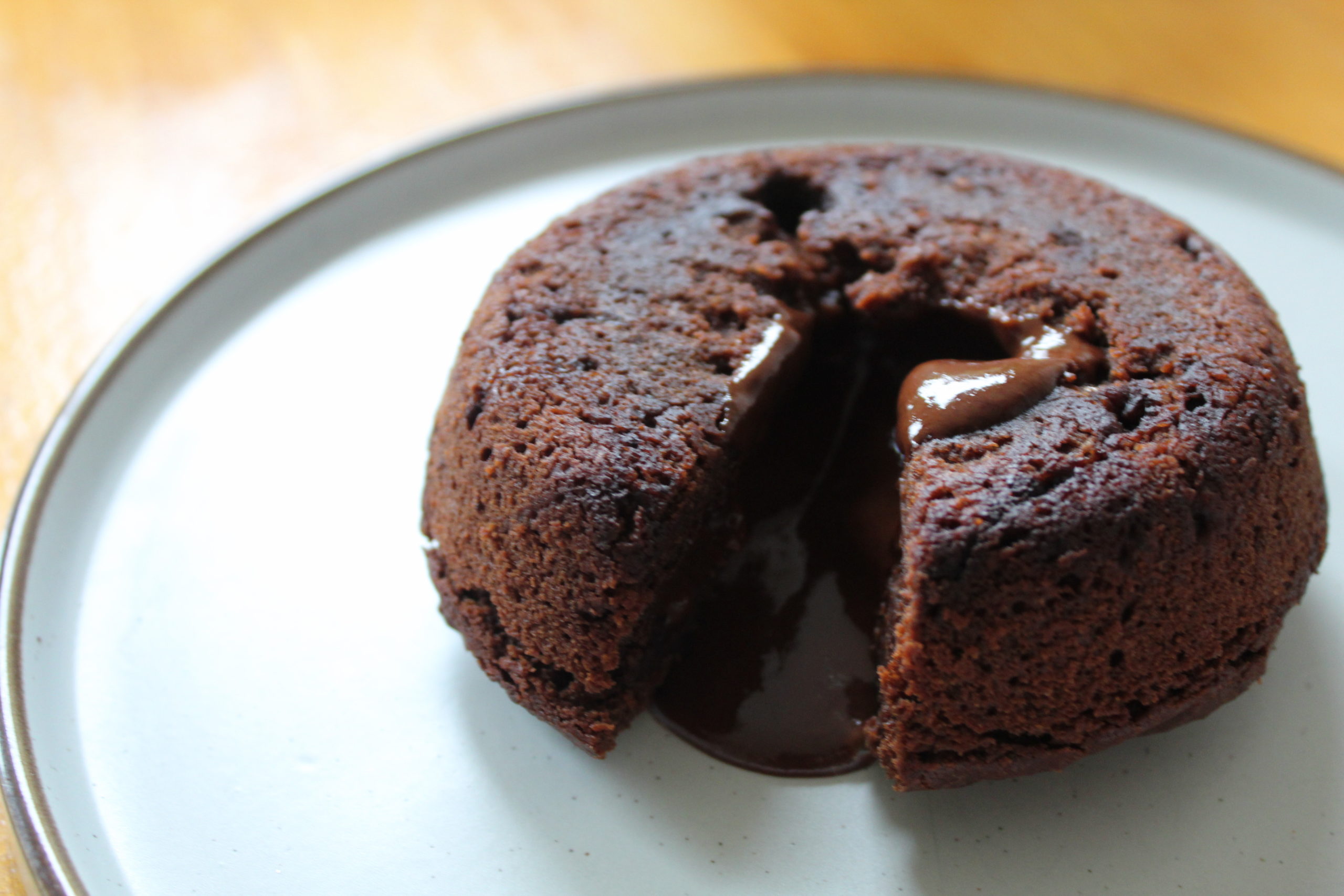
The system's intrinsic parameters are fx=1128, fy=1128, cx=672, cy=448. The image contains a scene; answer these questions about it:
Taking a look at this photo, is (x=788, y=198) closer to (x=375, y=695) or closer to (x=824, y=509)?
(x=824, y=509)

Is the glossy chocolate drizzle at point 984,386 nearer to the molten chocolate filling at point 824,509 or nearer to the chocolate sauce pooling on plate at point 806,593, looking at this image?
the molten chocolate filling at point 824,509

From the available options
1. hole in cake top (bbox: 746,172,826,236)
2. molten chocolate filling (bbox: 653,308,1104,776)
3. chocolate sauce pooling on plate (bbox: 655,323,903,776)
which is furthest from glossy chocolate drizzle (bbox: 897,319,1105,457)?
hole in cake top (bbox: 746,172,826,236)

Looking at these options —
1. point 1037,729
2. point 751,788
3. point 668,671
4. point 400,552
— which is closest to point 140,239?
point 400,552

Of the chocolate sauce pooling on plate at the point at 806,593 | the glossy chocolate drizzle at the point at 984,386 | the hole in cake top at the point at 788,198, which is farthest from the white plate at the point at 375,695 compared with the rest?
the hole in cake top at the point at 788,198

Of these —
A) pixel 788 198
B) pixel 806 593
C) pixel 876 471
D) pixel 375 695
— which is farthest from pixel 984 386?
pixel 375 695

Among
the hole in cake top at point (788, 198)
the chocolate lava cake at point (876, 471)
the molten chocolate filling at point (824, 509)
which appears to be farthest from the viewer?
the hole in cake top at point (788, 198)

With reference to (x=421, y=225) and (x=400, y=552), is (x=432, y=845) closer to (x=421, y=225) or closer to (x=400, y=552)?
(x=400, y=552)

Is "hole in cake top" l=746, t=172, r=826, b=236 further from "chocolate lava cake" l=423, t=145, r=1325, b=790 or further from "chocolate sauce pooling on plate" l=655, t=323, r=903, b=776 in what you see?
"chocolate sauce pooling on plate" l=655, t=323, r=903, b=776
